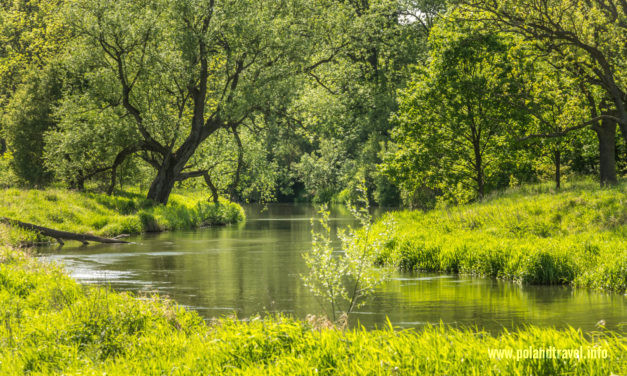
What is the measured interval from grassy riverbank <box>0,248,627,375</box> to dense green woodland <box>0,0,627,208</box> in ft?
64.0

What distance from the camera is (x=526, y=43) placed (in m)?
27.0

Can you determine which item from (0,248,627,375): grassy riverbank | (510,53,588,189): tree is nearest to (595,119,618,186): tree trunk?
(510,53,588,189): tree

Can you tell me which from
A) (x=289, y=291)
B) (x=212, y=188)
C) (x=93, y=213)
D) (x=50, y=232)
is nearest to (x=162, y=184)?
(x=212, y=188)

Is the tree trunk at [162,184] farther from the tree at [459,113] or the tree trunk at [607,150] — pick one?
the tree trunk at [607,150]

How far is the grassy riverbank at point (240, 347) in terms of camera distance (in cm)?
642

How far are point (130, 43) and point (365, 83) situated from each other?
17.8m

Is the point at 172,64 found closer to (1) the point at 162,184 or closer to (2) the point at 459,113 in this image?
(1) the point at 162,184

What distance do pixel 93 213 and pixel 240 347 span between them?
1090 inches

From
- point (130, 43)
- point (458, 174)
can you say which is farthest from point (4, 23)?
point (458, 174)

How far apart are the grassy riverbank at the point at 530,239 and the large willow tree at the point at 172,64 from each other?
14678 mm

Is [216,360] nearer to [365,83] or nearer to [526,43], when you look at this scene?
[526,43]

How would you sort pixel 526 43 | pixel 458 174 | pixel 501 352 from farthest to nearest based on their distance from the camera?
pixel 458 174 < pixel 526 43 < pixel 501 352

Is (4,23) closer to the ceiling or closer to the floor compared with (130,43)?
closer to the ceiling

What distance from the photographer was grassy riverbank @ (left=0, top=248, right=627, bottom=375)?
6418 mm
